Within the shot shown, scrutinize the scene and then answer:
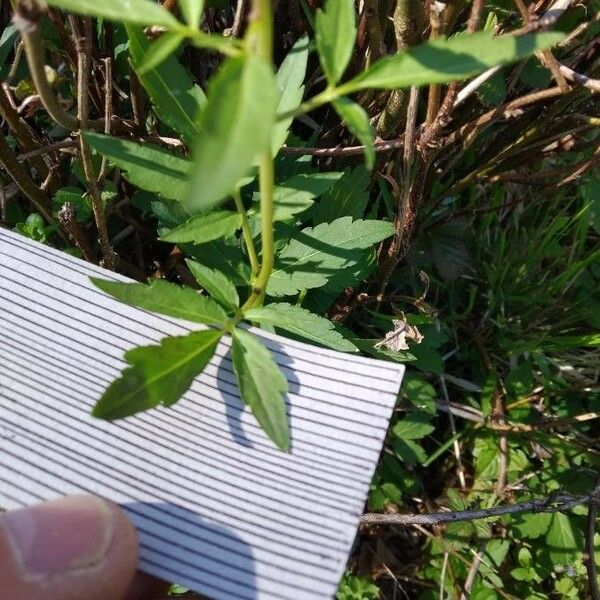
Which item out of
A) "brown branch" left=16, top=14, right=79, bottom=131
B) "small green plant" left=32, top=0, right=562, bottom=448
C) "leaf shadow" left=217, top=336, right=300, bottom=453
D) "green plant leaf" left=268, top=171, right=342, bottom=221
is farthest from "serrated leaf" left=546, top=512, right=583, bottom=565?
"brown branch" left=16, top=14, right=79, bottom=131

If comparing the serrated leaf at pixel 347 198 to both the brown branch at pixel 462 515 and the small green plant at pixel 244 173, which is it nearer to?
the small green plant at pixel 244 173

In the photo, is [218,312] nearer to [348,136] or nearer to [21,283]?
[21,283]

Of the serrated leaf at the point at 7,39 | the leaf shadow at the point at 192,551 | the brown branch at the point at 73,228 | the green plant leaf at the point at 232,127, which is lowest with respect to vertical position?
the leaf shadow at the point at 192,551

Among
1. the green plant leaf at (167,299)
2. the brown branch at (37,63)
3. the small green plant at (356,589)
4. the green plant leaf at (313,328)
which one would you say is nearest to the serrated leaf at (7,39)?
the brown branch at (37,63)

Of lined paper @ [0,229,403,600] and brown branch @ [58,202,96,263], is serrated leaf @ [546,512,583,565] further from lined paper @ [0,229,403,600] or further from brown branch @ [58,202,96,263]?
brown branch @ [58,202,96,263]

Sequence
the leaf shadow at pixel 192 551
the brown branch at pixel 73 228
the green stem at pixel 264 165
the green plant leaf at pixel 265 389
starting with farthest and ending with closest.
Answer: the brown branch at pixel 73 228 → the green plant leaf at pixel 265 389 → the leaf shadow at pixel 192 551 → the green stem at pixel 264 165

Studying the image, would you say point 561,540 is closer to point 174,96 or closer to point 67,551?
point 67,551
